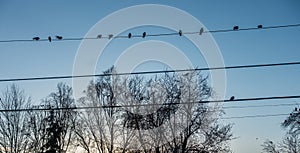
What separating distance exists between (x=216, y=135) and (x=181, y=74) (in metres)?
4.58

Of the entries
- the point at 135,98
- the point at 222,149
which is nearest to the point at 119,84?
the point at 135,98

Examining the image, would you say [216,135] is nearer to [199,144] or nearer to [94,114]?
[199,144]

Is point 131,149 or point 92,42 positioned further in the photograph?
point 131,149

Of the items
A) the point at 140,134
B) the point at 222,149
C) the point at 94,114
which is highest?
the point at 94,114

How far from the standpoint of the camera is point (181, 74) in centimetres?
1923

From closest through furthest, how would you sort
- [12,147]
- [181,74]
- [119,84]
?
[181,74] < [119,84] < [12,147]

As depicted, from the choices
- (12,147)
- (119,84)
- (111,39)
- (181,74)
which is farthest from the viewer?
(12,147)

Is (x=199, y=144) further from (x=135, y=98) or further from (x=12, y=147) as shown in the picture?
(x=12, y=147)

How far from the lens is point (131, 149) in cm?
2066

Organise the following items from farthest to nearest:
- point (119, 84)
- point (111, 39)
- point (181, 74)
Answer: point (119, 84), point (181, 74), point (111, 39)

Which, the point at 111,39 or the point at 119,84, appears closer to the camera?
the point at 111,39

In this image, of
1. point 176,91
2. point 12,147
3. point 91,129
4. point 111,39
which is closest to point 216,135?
point 176,91

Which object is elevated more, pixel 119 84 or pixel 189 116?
pixel 119 84

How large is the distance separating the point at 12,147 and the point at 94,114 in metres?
6.59
